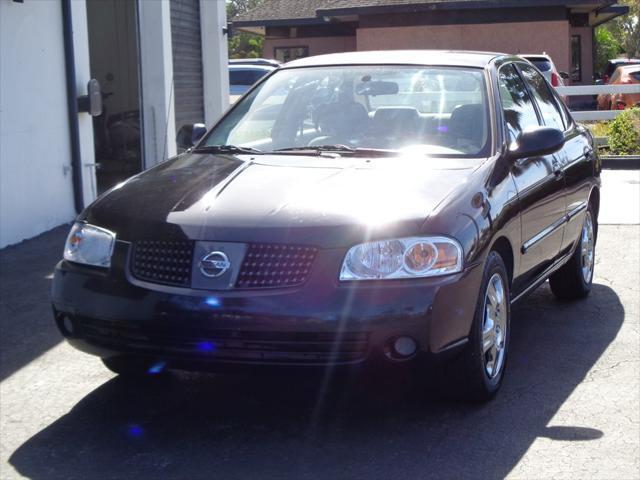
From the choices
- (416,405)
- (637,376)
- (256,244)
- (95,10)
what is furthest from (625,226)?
(95,10)

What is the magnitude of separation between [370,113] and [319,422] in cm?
184

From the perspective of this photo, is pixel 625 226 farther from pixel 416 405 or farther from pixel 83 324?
pixel 83 324

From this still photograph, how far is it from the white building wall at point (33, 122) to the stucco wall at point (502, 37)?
21935 mm

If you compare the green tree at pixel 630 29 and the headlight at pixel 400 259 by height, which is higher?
the green tree at pixel 630 29

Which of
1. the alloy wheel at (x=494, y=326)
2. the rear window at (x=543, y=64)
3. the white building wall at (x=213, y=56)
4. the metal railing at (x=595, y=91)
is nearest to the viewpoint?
the alloy wheel at (x=494, y=326)

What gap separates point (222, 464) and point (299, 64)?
2.96 m

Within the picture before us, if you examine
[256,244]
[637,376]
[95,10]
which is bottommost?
[637,376]

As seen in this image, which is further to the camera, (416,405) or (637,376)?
(637,376)

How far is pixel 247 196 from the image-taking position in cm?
470

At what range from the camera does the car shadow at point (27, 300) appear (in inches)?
241

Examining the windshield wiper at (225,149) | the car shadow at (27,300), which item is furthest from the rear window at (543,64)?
the windshield wiper at (225,149)

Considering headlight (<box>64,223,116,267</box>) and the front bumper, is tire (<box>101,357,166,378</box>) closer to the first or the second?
the front bumper

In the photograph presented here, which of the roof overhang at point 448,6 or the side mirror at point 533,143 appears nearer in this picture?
the side mirror at point 533,143

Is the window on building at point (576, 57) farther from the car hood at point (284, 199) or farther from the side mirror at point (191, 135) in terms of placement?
the car hood at point (284, 199)
